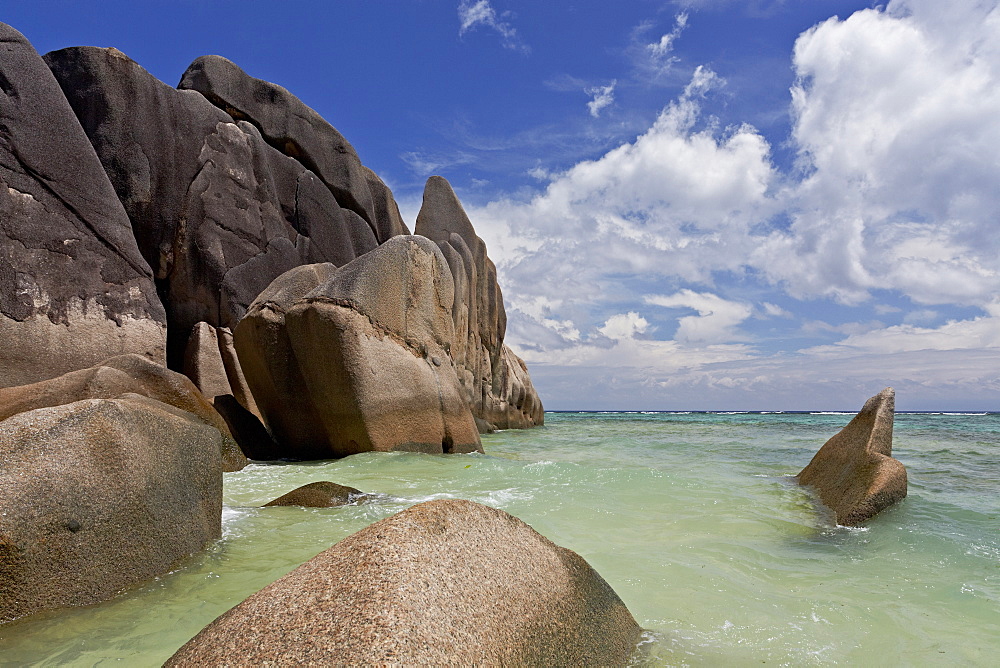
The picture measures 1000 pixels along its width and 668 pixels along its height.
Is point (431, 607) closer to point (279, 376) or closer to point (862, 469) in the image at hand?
point (862, 469)

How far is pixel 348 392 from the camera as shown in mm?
8086

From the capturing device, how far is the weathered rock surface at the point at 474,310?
17.2 metres

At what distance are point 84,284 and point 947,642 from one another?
36.9 ft

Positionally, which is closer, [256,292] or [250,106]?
[256,292]

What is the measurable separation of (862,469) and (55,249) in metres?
11.2

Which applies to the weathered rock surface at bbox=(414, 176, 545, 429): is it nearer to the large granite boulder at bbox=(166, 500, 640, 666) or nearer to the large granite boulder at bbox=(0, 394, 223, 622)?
the large granite boulder at bbox=(0, 394, 223, 622)

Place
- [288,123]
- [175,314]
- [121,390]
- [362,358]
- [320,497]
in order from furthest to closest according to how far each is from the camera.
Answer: [288,123] → [175,314] → [362,358] → [121,390] → [320,497]

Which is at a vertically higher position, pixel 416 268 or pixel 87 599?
pixel 416 268

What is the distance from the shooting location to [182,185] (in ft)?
42.0

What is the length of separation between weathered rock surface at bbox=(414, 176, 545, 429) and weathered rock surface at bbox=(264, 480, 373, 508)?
10.7m

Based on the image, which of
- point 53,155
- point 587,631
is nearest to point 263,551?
point 587,631

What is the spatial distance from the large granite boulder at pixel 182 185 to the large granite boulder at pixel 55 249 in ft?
4.81

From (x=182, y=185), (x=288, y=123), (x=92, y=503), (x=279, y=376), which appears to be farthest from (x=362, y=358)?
(x=288, y=123)

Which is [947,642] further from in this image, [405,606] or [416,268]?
[416,268]
